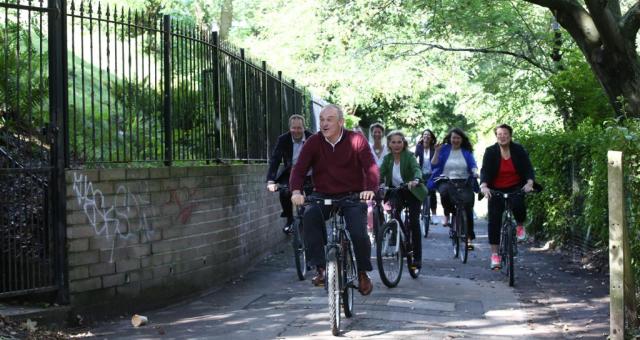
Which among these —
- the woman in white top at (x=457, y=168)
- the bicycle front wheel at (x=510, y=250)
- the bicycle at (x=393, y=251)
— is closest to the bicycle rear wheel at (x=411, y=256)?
the bicycle at (x=393, y=251)

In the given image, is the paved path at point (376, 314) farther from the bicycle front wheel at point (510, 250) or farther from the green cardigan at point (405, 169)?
the green cardigan at point (405, 169)

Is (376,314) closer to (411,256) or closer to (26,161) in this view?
(411,256)

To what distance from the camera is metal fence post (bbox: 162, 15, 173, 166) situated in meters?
9.41

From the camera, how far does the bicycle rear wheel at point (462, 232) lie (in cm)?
1241

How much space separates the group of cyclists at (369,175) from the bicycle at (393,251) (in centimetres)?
17

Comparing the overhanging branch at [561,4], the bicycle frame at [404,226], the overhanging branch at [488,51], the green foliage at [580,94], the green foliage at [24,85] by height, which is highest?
the overhanging branch at [488,51]

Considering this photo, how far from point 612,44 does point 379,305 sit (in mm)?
5444

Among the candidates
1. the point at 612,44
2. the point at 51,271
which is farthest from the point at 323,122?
the point at 612,44

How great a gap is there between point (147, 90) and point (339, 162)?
2.37m

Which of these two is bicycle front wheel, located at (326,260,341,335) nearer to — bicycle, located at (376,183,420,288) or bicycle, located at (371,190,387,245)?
bicycle, located at (376,183,420,288)

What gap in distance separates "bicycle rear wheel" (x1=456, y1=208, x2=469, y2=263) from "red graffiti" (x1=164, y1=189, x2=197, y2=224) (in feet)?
14.1

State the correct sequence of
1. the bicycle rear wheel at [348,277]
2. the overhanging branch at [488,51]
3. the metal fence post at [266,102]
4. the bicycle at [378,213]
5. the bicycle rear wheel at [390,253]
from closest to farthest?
the bicycle rear wheel at [348,277] → the bicycle rear wheel at [390,253] → the bicycle at [378,213] → the metal fence post at [266,102] → the overhanging branch at [488,51]

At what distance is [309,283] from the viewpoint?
10.4 metres

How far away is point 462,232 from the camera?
12.6 metres
